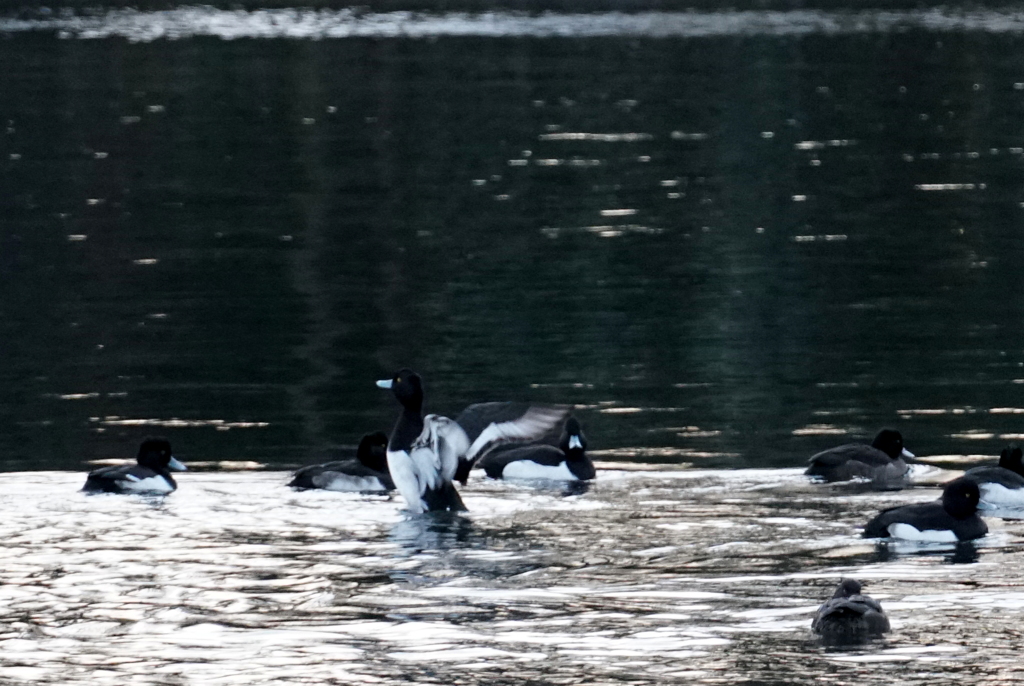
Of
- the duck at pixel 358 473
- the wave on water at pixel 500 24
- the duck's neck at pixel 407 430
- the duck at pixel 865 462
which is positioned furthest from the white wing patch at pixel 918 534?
the wave on water at pixel 500 24

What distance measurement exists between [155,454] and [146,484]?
285mm

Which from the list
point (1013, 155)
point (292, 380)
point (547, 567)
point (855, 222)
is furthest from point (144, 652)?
point (1013, 155)

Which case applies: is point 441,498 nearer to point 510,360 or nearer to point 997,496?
point 997,496

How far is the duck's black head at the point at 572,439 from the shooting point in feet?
58.7

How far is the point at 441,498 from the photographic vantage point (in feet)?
54.3

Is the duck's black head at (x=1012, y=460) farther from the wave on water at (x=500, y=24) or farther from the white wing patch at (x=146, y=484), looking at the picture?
the wave on water at (x=500, y=24)

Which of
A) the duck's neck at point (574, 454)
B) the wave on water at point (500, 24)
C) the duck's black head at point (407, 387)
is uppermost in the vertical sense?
the wave on water at point (500, 24)

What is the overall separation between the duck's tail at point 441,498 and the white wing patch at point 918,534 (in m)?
3.76

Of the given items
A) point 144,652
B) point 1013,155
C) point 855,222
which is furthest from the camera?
point 1013,155

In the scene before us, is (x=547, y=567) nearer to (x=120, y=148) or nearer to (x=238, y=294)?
(x=238, y=294)

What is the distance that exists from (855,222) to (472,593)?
2523 centimetres

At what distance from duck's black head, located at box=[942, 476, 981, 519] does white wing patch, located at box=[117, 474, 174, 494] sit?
6847 mm

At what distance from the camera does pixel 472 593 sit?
1372 centimetres

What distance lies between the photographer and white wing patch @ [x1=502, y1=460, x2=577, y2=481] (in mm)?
18078
